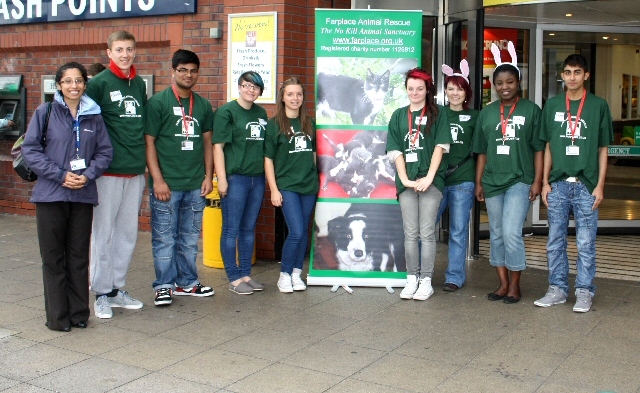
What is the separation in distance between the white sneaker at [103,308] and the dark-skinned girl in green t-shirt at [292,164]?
1.44 m

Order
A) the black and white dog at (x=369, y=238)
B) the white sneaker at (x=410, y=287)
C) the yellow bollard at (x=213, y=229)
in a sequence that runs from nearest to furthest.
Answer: the white sneaker at (x=410, y=287), the black and white dog at (x=369, y=238), the yellow bollard at (x=213, y=229)

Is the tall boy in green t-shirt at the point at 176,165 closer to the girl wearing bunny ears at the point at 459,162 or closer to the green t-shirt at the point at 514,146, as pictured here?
the girl wearing bunny ears at the point at 459,162

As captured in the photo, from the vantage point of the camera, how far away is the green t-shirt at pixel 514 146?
6105mm

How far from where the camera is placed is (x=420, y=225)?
20.8ft

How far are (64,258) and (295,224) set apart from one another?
189 cm

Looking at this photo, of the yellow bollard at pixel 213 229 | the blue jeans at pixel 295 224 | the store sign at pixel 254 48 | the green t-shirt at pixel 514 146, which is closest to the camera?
the green t-shirt at pixel 514 146

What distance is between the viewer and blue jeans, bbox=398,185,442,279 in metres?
6.29

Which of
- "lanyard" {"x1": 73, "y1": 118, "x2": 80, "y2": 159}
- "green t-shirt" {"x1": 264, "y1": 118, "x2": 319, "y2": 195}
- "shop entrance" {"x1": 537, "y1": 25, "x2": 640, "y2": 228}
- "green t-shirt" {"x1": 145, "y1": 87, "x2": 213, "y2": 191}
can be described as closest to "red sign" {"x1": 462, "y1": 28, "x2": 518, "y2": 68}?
"shop entrance" {"x1": 537, "y1": 25, "x2": 640, "y2": 228}

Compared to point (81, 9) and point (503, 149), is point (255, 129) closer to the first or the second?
point (503, 149)

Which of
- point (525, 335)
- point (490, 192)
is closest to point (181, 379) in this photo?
point (525, 335)

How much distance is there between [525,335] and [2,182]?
7969 mm

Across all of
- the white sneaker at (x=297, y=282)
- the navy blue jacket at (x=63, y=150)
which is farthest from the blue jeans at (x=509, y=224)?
the navy blue jacket at (x=63, y=150)

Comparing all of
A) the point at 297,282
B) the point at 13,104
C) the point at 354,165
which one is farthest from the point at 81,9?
the point at 297,282

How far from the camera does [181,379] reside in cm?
450
